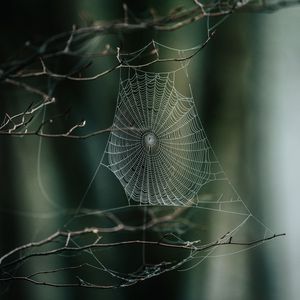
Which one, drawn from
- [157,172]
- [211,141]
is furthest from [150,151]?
[211,141]

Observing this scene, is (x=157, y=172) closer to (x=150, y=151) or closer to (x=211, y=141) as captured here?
(x=150, y=151)

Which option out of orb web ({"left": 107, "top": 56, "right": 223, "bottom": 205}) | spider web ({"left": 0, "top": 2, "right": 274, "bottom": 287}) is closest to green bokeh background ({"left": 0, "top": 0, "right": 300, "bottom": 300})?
spider web ({"left": 0, "top": 2, "right": 274, "bottom": 287})

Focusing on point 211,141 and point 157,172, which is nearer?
point 157,172

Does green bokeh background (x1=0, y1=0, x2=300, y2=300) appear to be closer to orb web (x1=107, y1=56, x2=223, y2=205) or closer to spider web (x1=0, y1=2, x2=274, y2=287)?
spider web (x1=0, y1=2, x2=274, y2=287)

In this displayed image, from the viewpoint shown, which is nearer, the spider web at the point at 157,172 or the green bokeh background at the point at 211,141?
the spider web at the point at 157,172

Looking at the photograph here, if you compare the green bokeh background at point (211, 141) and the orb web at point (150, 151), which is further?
the green bokeh background at point (211, 141)

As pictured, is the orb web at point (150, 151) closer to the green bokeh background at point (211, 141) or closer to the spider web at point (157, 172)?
the spider web at point (157, 172)

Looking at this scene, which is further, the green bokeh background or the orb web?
the green bokeh background

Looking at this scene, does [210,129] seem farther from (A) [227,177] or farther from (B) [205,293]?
(B) [205,293]

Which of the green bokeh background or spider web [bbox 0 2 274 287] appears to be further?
the green bokeh background

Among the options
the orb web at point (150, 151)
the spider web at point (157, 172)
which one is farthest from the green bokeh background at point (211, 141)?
the orb web at point (150, 151)

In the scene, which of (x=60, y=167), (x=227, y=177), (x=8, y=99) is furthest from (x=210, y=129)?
(x=8, y=99)
